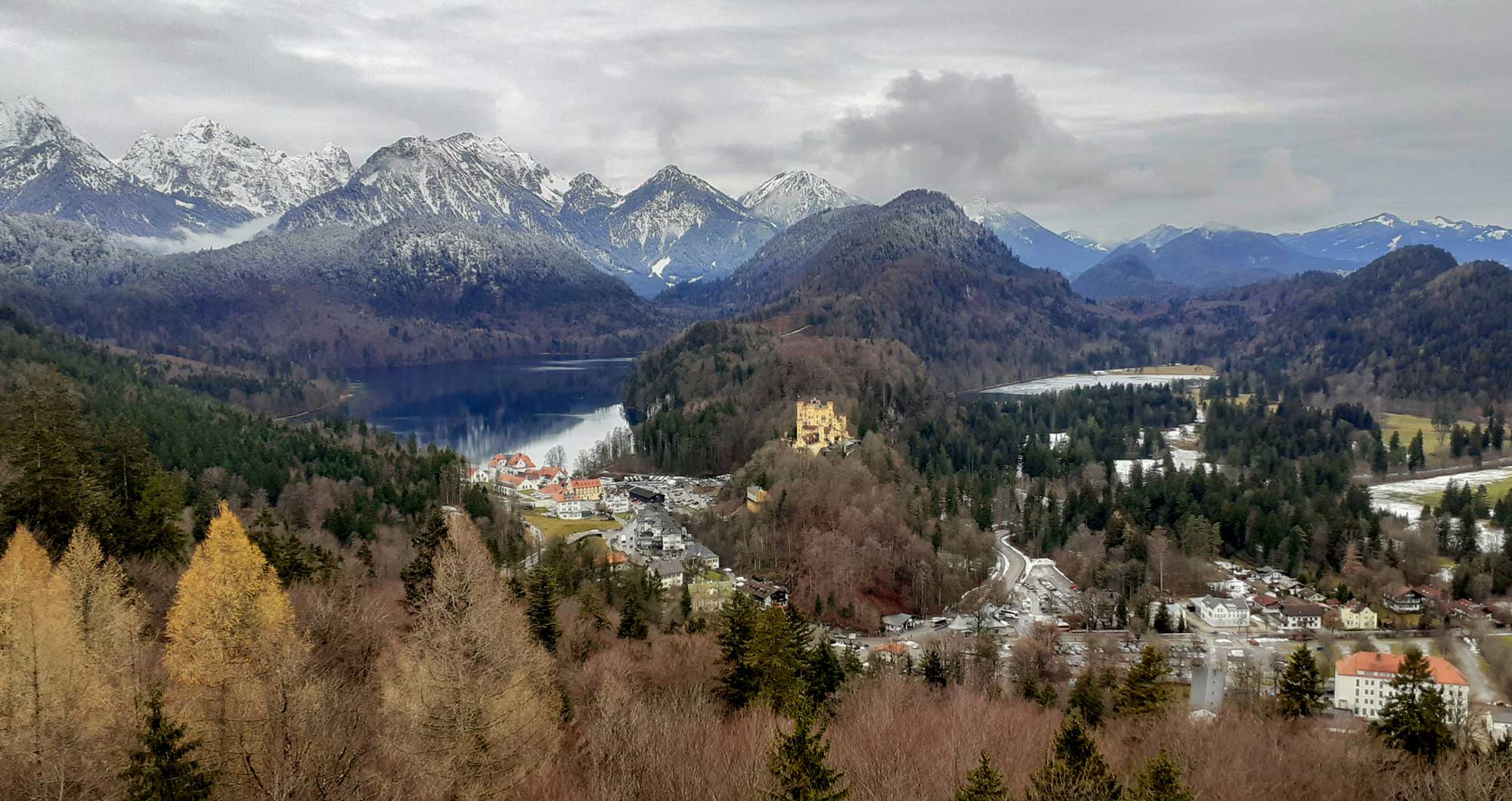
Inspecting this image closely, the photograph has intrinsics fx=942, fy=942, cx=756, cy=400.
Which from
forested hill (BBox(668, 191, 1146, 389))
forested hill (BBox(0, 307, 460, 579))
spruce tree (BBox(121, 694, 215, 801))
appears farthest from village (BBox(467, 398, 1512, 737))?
forested hill (BBox(668, 191, 1146, 389))

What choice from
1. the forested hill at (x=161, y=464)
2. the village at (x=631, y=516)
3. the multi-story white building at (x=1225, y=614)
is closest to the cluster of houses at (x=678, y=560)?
the village at (x=631, y=516)

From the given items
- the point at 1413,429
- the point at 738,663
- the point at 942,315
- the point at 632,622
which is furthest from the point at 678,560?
the point at 942,315

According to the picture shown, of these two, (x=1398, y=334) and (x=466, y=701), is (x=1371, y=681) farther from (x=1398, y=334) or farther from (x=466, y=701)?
(x=1398, y=334)

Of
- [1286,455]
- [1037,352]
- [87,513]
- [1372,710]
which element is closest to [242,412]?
[87,513]

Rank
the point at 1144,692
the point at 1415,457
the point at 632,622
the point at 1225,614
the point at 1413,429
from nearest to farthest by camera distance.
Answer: the point at 1144,692 → the point at 632,622 → the point at 1225,614 → the point at 1415,457 → the point at 1413,429

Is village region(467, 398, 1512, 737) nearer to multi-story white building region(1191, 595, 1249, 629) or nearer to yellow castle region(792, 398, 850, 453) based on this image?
multi-story white building region(1191, 595, 1249, 629)

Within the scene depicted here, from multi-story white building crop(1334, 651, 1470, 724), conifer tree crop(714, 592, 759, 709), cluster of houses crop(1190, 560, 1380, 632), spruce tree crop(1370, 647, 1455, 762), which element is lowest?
cluster of houses crop(1190, 560, 1380, 632)
